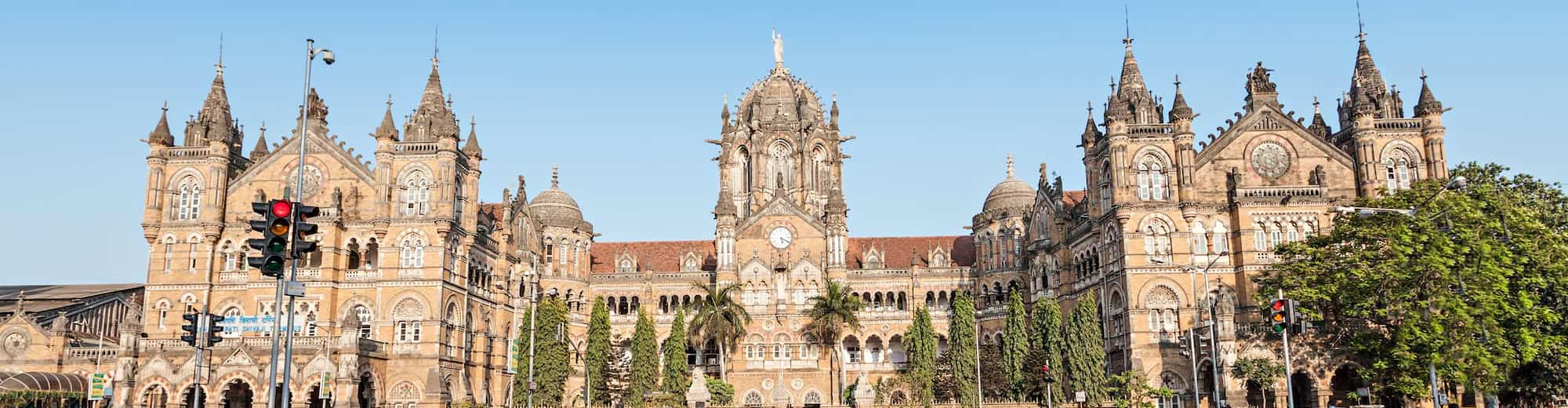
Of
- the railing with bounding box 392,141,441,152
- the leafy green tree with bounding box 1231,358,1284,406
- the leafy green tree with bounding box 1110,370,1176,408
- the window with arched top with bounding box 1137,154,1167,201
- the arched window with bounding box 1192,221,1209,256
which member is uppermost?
the railing with bounding box 392,141,441,152

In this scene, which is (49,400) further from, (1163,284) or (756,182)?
(1163,284)

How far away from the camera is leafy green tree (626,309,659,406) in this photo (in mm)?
72188

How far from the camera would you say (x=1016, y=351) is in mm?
67625

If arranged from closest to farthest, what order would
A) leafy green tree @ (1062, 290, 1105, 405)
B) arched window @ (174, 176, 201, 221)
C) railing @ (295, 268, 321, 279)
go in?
leafy green tree @ (1062, 290, 1105, 405) → railing @ (295, 268, 321, 279) → arched window @ (174, 176, 201, 221)

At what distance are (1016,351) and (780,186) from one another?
26.4 m

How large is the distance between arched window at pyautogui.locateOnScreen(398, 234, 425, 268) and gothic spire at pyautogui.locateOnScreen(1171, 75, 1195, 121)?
4227 cm

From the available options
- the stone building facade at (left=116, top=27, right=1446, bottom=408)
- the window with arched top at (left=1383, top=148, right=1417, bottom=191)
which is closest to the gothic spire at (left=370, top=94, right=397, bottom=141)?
the stone building facade at (left=116, top=27, right=1446, bottom=408)

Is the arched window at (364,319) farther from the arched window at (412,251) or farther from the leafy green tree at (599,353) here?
the leafy green tree at (599,353)

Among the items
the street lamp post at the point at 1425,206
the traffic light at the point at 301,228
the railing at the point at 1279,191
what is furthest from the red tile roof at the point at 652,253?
the traffic light at the point at 301,228

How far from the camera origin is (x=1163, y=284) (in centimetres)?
6481

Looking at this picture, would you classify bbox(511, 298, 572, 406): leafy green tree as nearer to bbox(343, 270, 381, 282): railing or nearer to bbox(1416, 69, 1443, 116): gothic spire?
bbox(343, 270, 381, 282): railing

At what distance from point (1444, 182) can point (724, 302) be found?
42.2 meters

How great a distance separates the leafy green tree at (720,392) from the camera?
7506cm

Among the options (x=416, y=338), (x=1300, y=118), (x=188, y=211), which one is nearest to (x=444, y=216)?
(x=416, y=338)
